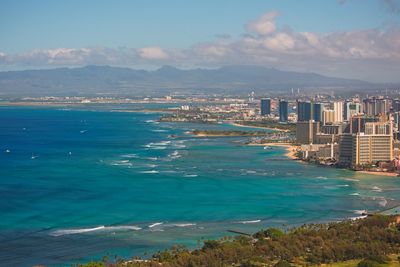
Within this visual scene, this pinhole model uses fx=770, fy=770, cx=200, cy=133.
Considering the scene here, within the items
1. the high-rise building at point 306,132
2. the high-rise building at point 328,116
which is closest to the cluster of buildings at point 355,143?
the high-rise building at point 306,132

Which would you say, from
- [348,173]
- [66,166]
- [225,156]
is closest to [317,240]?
[348,173]

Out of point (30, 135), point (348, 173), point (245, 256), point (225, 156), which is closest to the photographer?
point (245, 256)

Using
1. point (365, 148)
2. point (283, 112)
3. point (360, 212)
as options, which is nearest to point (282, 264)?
point (360, 212)

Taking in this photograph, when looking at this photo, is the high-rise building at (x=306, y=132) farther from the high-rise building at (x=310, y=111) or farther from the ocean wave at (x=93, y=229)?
the ocean wave at (x=93, y=229)

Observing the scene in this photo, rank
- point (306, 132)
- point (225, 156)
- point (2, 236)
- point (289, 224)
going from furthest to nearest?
1. point (306, 132)
2. point (225, 156)
3. point (289, 224)
4. point (2, 236)

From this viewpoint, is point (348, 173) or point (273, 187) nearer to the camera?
point (273, 187)

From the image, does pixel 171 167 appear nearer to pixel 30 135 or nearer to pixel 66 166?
pixel 66 166
